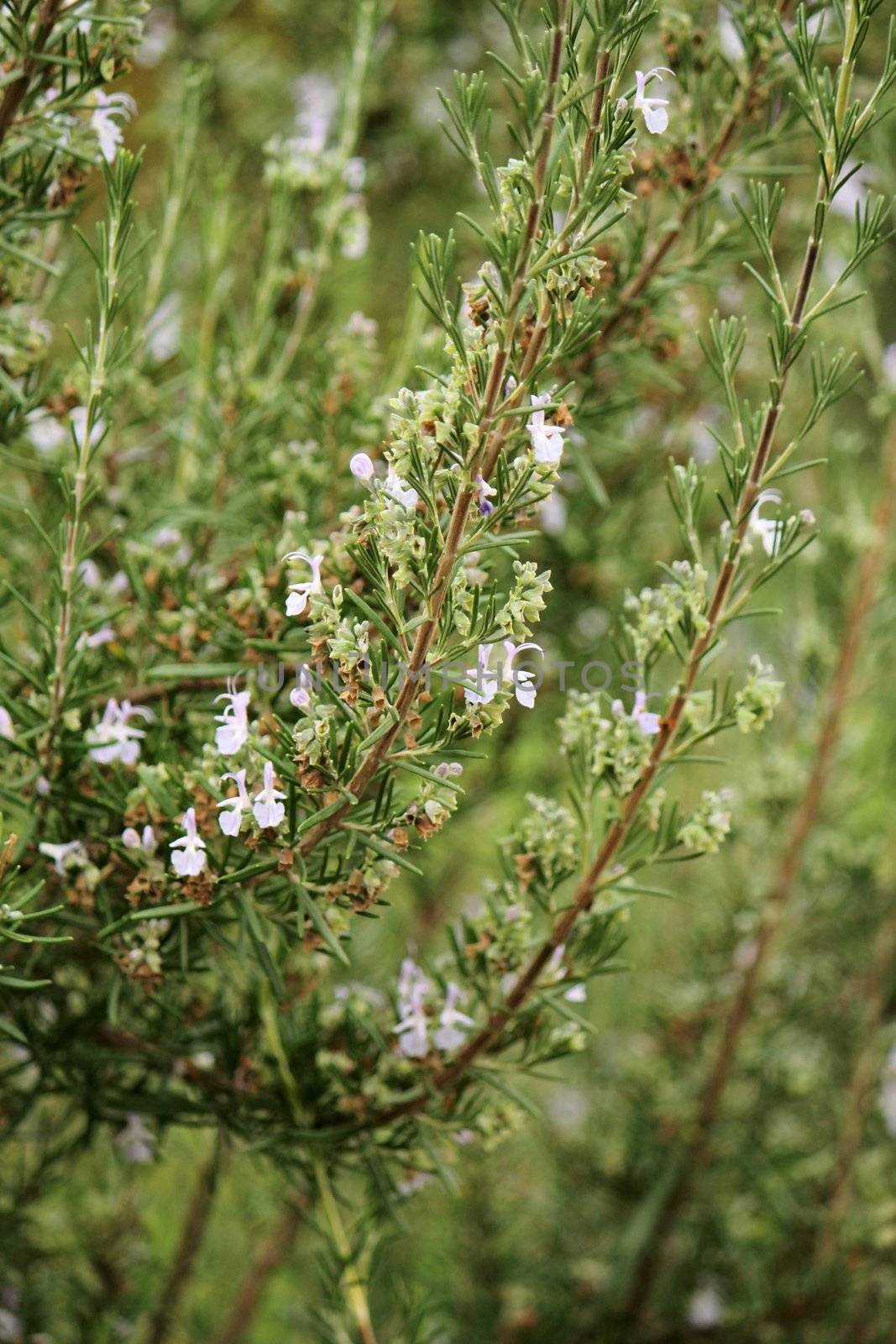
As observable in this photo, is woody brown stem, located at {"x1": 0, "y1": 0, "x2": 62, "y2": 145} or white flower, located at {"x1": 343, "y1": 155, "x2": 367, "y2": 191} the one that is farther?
white flower, located at {"x1": 343, "y1": 155, "x2": 367, "y2": 191}

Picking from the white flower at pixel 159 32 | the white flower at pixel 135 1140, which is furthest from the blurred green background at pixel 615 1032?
the white flower at pixel 135 1140

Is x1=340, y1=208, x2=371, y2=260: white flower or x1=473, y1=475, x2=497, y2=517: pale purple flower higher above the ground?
x1=340, y1=208, x2=371, y2=260: white flower

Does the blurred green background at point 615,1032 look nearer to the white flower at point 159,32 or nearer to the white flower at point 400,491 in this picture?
the white flower at point 159,32

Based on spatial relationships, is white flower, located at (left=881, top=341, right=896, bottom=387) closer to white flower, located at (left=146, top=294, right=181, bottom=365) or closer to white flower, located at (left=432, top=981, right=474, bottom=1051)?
white flower, located at (left=146, top=294, right=181, bottom=365)

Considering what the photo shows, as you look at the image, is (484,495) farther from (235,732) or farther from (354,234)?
(354,234)

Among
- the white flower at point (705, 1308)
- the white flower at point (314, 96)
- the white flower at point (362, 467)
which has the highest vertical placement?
the white flower at point (314, 96)

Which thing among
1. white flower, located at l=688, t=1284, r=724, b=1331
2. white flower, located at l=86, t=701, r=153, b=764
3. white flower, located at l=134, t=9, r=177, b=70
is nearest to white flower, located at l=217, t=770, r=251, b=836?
white flower, located at l=86, t=701, r=153, b=764

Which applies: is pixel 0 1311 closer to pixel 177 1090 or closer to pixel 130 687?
pixel 177 1090
